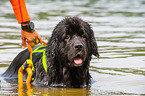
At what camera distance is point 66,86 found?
24.5ft

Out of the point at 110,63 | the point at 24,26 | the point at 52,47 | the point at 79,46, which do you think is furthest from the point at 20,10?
the point at 110,63

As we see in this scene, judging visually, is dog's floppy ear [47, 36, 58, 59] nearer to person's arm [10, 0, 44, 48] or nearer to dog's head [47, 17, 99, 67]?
dog's head [47, 17, 99, 67]

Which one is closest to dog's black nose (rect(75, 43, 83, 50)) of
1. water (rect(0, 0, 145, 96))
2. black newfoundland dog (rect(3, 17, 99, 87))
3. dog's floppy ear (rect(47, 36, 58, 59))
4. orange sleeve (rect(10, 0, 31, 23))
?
black newfoundland dog (rect(3, 17, 99, 87))

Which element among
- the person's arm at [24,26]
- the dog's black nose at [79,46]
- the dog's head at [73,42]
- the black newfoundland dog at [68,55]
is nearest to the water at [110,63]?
the black newfoundland dog at [68,55]

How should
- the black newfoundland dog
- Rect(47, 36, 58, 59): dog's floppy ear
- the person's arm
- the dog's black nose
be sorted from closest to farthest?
the dog's black nose → the black newfoundland dog → the person's arm → Rect(47, 36, 58, 59): dog's floppy ear

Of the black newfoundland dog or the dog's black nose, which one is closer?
the dog's black nose

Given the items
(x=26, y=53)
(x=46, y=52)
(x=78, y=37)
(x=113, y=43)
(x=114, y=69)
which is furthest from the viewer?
(x=113, y=43)

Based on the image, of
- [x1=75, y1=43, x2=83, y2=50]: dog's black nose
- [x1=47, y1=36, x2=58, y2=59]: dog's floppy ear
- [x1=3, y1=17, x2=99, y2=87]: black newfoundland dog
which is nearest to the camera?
[x1=75, y1=43, x2=83, y2=50]: dog's black nose

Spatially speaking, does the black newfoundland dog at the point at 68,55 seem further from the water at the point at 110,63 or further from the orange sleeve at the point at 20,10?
the orange sleeve at the point at 20,10

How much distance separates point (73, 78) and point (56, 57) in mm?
547

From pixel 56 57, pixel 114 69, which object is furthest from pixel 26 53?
pixel 114 69

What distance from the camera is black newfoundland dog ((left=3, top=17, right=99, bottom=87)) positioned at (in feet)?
23.1

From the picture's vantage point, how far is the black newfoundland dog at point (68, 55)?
278 inches

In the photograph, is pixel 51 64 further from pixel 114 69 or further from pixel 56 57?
pixel 114 69
